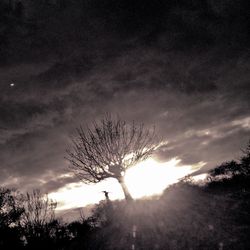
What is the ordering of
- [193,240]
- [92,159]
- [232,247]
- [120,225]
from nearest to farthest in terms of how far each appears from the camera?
[232,247], [193,240], [120,225], [92,159]

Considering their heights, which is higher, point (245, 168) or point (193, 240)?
point (245, 168)

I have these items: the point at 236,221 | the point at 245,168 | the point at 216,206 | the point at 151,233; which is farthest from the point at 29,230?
the point at 245,168

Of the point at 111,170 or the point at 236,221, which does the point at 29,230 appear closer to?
the point at 111,170

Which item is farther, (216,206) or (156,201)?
(156,201)

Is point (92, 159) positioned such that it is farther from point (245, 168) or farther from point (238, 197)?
point (245, 168)

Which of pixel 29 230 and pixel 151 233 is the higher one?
pixel 29 230

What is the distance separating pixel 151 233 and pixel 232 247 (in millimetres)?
4816

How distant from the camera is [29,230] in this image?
68.0ft

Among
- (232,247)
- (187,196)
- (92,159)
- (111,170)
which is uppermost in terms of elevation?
(92,159)

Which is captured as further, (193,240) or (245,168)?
(245,168)

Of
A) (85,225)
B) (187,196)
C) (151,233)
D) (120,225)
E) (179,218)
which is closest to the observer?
(151,233)

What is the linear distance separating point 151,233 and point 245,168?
1675cm

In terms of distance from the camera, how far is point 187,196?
1792 centimetres

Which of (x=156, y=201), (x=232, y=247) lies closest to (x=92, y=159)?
(x=156, y=201)
